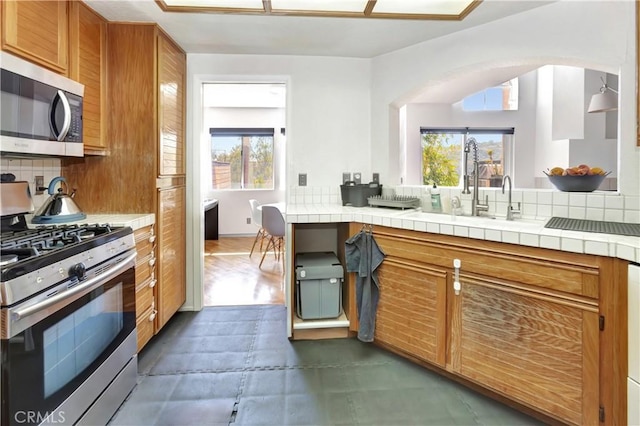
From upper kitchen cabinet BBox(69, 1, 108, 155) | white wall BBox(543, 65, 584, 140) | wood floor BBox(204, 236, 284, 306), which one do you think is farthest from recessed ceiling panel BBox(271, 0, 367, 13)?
white wall BBox(543, 65, 584, 140)

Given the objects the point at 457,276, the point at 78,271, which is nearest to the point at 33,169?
the point at 78,271

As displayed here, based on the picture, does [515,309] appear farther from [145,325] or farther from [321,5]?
[145,325]

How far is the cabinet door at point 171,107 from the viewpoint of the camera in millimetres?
2303

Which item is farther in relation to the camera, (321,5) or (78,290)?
(321,5)

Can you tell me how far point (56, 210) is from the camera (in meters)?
1.93

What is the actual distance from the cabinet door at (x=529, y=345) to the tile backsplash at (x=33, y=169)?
2.54 metres

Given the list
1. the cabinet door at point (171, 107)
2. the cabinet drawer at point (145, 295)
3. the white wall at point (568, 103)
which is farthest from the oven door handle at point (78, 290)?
the white wall at point (568, 103)

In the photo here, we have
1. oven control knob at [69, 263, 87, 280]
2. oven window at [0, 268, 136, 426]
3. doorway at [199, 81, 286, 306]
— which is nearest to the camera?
oven window at [0, 268, 136, 426]

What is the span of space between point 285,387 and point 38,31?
7.22 feet

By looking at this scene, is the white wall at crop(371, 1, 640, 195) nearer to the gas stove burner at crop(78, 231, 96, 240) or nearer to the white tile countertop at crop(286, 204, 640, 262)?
the white tile countertop at crop(286, 204, 640, 262)

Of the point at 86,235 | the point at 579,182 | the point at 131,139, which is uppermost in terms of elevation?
the point at 131,139

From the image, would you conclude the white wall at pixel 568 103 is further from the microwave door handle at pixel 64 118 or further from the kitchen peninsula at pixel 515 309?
the microwave door handle at pixel 64 118

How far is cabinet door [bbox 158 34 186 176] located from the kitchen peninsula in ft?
4.90

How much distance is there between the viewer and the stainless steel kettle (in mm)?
1883
